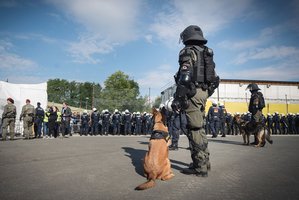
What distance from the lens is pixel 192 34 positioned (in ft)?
14.3

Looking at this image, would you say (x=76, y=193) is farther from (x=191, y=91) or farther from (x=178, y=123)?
(x=178, y=123)

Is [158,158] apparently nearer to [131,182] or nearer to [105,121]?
[131,182]

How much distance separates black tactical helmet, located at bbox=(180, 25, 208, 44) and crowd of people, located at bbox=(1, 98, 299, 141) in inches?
63.7

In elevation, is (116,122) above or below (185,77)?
below

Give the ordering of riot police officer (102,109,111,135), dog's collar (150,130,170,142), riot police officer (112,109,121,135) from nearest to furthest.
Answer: dog's collar (150,130,170,142) < riot police officer (102,109,111,135) < riot police officer (112,109,121,135)

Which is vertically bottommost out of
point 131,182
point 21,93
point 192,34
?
point 131,182

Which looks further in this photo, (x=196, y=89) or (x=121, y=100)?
(x=121, y=100)

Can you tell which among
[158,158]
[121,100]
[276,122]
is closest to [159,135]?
[158,158]

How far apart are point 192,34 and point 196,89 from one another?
105cm

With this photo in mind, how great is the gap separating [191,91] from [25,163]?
387cm

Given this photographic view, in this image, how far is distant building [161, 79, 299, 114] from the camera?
4030 cm

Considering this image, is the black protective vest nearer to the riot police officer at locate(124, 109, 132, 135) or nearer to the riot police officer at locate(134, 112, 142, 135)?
the riot police officer at locate(124, 109, 132, 135)

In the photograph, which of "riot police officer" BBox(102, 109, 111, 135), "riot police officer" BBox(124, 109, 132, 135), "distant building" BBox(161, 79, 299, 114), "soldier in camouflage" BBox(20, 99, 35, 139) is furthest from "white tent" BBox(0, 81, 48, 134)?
"distant building" BBox(161, 79, 299, 114)

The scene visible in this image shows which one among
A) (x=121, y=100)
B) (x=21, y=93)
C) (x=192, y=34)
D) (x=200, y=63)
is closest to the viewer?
(x=200, y=63)
